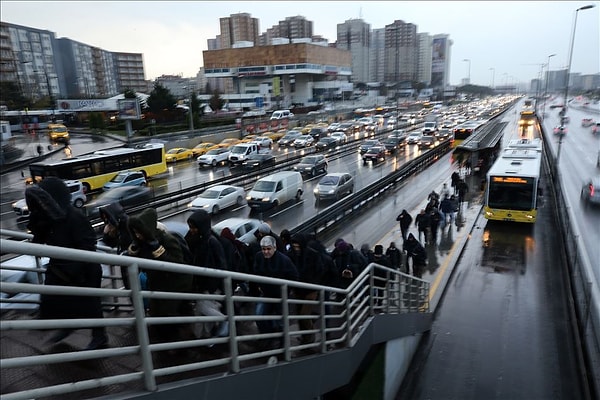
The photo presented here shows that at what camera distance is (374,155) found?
37562mm

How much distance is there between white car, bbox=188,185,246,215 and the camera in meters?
20.5

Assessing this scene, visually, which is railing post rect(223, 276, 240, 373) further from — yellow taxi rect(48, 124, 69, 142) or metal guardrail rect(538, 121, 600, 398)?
yellow taxi rect(48, 124, 69, 142)

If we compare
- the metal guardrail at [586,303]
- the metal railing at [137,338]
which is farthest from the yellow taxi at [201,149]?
the metal railing at [137,338]

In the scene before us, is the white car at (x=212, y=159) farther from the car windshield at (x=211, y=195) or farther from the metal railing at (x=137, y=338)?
the metal railing at (x=137, y=338)

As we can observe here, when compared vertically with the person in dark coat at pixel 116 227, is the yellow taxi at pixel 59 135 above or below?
below

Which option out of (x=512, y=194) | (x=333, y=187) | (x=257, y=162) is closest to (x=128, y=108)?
(x=257, y=162)

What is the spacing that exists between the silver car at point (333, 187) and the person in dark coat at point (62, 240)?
19.8m

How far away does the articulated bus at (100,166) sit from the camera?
23891 mm

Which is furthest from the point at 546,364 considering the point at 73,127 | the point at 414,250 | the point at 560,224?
the point at 73,127

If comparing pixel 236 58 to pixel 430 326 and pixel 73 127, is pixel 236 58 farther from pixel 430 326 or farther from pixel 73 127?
pixel 430 326

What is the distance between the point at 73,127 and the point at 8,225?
53.5 meters

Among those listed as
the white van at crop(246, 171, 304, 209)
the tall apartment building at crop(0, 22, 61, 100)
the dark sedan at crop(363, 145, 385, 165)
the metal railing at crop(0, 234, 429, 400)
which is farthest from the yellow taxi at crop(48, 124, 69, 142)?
the metal railing at crop(0, 234, 429, 400)

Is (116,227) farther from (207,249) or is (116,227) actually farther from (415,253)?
(415,253)

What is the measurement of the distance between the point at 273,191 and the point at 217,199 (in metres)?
2.82
